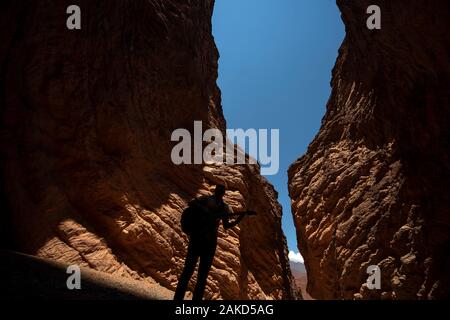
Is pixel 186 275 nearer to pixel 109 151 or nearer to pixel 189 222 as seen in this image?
pixel 189 222

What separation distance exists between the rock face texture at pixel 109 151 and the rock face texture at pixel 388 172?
2.81 m

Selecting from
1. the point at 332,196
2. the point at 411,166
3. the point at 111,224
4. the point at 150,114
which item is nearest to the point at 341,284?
the point at 332,196

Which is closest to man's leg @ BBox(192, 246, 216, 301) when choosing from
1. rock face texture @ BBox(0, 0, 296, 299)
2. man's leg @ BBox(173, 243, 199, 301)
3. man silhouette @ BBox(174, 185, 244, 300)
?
man silhouette @ BBox(174, 185, 244, 300)

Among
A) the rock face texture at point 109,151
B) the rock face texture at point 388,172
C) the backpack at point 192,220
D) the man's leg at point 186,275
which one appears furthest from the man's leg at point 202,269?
the rock face texture at point 388,172

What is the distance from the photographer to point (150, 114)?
1286 cm

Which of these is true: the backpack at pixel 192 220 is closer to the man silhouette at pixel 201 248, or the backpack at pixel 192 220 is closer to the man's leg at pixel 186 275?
the man silhouette at pixel 201 248

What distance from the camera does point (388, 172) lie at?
12.8 m

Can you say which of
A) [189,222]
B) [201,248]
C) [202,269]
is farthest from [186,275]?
[189,222]

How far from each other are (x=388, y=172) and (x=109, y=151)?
9455 mm

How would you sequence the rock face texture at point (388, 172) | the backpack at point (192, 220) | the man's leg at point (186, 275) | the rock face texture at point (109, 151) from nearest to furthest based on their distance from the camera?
1. the man's leg at point (186, 275)
2. the backpack at point (192, 220)
3. the rock face texture at point (109, 151)
4. the rock face texture at point (388, 172)

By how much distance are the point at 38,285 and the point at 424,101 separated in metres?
12.3

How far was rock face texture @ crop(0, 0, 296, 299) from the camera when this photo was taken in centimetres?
1012

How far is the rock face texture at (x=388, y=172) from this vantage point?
11.2 m

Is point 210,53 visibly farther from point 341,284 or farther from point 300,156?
point 341,284
